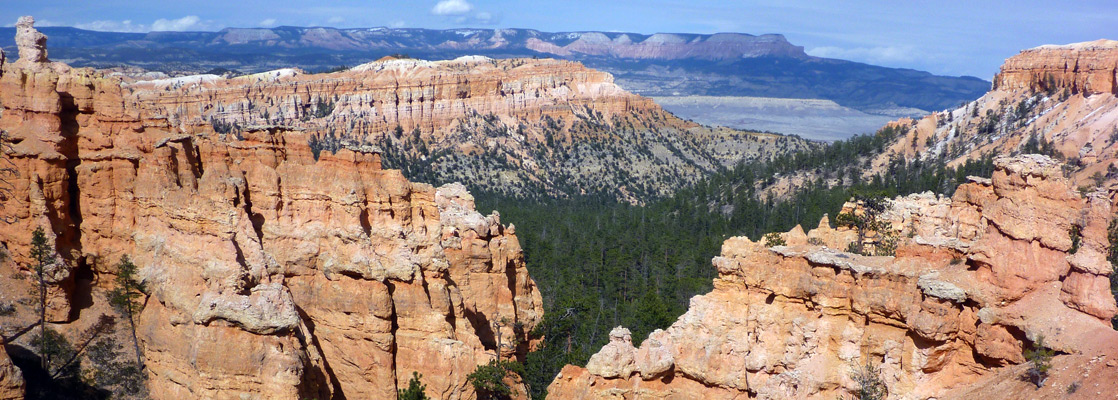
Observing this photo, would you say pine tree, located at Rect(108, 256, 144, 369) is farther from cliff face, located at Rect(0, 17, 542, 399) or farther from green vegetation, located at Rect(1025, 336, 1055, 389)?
green vegetation, located at Rect(1025, 336, 1055, 389)

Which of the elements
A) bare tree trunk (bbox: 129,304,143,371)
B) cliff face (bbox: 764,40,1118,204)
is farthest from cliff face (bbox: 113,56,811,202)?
bare tree trunk (bbox: 129,304,143,371)

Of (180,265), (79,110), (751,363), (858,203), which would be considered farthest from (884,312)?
(79,110)

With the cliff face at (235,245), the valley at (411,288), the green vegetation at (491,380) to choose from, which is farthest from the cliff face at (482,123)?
the green vegetation at (491,380)

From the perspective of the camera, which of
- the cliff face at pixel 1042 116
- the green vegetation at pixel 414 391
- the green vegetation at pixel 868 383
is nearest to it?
the green vegetation at pixel 868 383

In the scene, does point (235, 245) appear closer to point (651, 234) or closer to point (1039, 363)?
point (1039, 363)

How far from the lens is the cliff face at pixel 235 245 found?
25000mm

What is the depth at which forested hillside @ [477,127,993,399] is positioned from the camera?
42781 mm

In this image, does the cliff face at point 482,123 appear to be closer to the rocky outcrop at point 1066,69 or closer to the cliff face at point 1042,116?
the cliff face at point 1042,116

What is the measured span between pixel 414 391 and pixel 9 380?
12378 mm

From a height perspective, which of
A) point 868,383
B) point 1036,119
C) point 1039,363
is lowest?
point 868,383

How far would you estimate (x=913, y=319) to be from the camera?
74.7 feet

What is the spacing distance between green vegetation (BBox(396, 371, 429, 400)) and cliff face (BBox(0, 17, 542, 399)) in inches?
21.4

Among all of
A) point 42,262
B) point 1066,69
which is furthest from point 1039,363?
point 1066,69

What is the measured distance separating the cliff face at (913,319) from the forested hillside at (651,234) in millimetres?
9880
